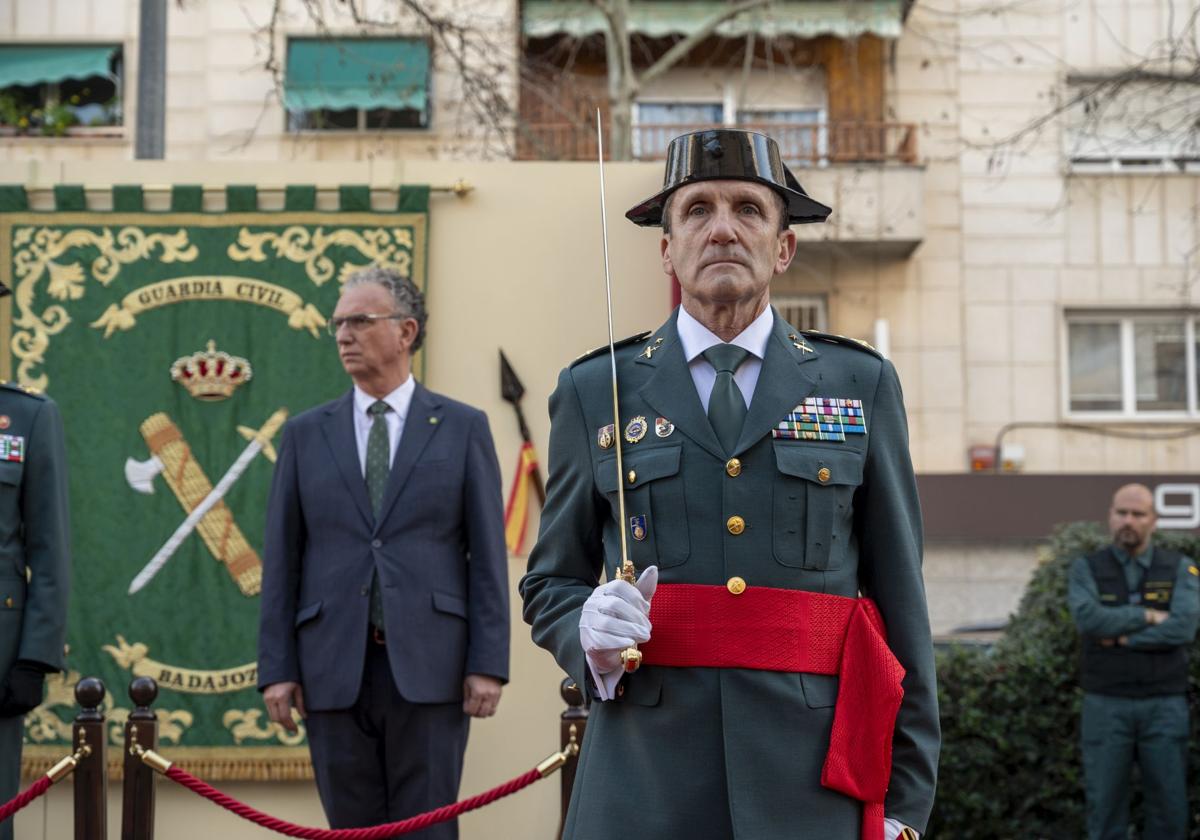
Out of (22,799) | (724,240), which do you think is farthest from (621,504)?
(22,799)

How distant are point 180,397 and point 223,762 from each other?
1663 millimetres

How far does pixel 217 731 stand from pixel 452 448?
2319 mm

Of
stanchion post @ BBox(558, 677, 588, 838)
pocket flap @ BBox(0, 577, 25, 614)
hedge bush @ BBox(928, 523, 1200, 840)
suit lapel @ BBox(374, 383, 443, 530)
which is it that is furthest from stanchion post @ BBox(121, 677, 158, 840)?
hedge bush @ BBox(928, 523, 1200, 840)

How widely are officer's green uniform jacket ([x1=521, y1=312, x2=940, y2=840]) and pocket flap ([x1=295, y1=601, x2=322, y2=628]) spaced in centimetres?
223

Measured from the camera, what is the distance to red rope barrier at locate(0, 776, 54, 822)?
535cm

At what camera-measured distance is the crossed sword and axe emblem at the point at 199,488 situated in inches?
287

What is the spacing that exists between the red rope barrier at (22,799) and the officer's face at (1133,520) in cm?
654

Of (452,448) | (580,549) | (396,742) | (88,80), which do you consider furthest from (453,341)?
(88,80)

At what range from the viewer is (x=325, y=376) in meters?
7.42

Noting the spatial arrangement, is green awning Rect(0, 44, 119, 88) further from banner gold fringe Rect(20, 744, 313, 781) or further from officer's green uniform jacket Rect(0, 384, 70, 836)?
officer's green uniform jacket Rect(0, 384, 70, 836)

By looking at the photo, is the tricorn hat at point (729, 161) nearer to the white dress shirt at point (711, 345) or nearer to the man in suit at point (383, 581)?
the white dress shirt at point (711, 345)

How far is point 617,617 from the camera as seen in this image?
2.94 metres

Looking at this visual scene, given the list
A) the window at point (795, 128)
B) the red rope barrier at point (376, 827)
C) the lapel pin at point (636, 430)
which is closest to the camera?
the lapel pin at point (636, 430)

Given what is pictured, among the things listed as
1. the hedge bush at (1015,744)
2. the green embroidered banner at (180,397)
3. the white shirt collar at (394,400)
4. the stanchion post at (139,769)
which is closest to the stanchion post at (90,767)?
the stanchion post at (139,769)
